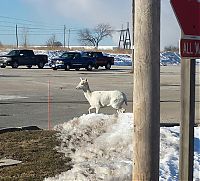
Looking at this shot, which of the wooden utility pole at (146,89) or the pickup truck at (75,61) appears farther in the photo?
the pickup truck at (75,61)

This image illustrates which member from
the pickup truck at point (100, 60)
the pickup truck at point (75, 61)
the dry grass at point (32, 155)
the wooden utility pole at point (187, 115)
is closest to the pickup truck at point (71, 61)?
the pickup truck at point (75, 61)

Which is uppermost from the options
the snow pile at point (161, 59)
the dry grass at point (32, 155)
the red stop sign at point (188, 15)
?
the snow pile at point (161, 59)

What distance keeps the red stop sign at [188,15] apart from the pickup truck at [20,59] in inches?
1862

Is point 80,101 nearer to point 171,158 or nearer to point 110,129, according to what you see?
point 110,129

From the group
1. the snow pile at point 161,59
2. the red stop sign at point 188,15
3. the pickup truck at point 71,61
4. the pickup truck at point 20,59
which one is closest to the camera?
the red stop sign at point 188,15

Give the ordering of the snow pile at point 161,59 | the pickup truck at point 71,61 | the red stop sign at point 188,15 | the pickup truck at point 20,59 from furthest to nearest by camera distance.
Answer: the snow pile at point 161,59
the pickup truck at point 20,59
the pickup truck at point 71,61
the red stop sign at point 188,15

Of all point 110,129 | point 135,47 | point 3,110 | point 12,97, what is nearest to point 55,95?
point 12,97

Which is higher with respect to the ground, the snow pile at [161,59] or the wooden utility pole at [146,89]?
the snow pile at [161,59]

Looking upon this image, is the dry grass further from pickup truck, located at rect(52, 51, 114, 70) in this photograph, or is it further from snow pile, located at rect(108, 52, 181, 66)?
snow pile, located at rect(108, 52, 181, 66)

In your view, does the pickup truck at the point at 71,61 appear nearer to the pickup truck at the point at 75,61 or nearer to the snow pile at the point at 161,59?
the pickup truck at the point at 75,61

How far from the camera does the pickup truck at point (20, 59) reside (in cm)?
5062

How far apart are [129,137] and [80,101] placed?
10.6 metres

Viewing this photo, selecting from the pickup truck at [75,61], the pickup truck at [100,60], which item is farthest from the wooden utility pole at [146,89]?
the pickup truck at [100,60]

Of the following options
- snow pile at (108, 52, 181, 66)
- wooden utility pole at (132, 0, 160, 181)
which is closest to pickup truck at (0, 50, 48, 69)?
snow pile at (108, 52, 181, 66)
